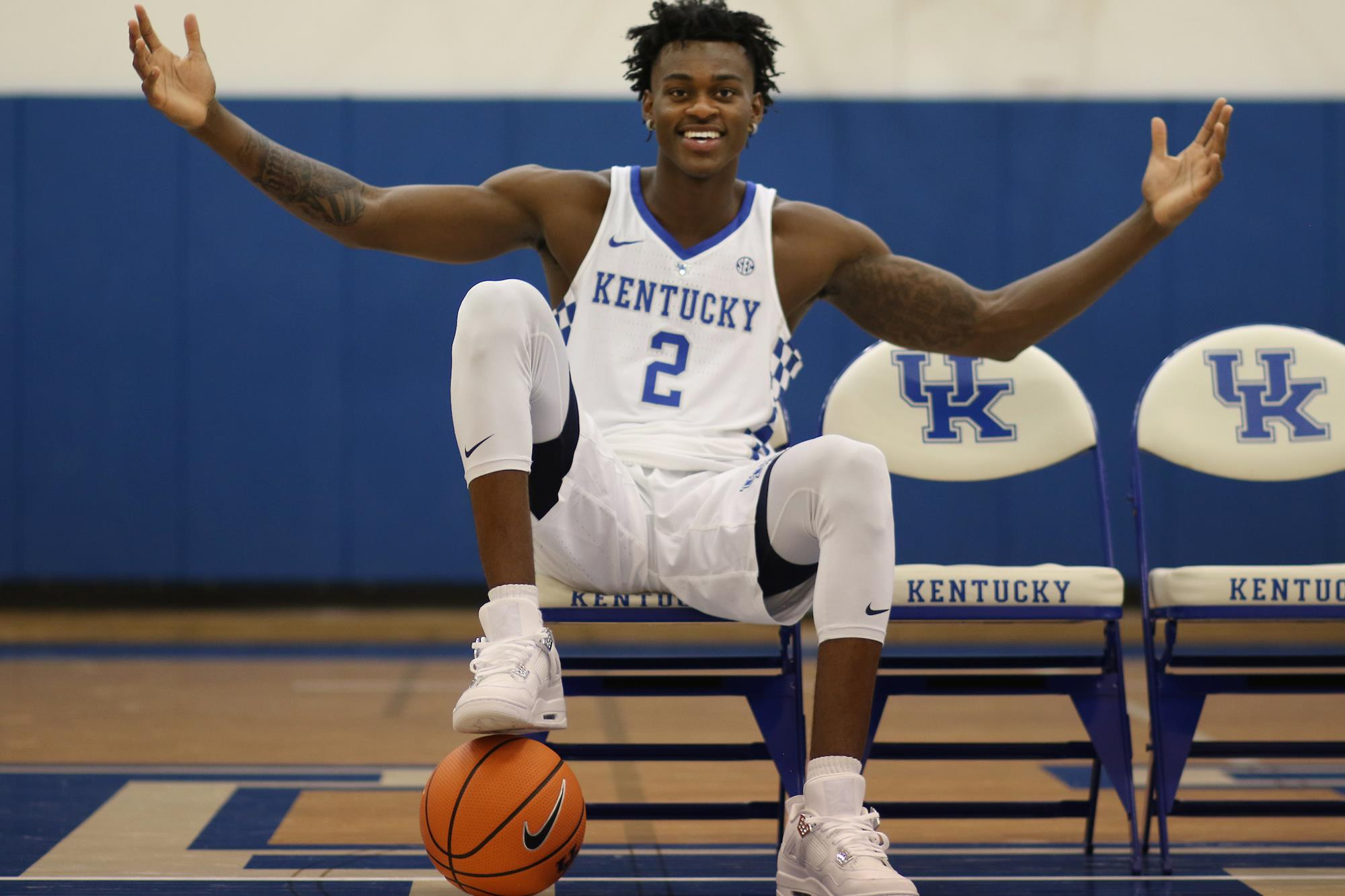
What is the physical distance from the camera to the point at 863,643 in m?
1.88

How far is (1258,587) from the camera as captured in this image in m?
2.45

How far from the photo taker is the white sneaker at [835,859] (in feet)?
5.65

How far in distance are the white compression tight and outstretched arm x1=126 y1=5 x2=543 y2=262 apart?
0.48 metres

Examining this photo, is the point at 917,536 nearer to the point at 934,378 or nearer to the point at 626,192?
the point at 934,378

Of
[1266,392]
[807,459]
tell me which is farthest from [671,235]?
[1266,392]

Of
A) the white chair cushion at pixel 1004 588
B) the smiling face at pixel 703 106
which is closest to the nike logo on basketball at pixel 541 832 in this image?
the white chair cushion at pixel 1004 588

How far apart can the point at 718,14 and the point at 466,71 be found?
466 cm

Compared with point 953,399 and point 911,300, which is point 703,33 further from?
point 953,399

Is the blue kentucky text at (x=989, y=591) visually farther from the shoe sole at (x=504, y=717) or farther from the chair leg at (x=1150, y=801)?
the shoe sole at (x=504, y=717)

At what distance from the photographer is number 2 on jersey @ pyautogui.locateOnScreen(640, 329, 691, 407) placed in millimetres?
2305

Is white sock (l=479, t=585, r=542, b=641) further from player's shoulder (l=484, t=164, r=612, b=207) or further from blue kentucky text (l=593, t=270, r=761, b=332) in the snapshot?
player's shoulder (l=484, t=164, r=612, b=207)

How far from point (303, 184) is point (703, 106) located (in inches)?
27.4

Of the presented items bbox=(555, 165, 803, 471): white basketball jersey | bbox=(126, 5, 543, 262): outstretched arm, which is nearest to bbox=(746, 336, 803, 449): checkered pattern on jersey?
bbox=(555, 165, 803, 471): white basketball jersey

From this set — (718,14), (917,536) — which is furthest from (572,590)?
(917,536)
